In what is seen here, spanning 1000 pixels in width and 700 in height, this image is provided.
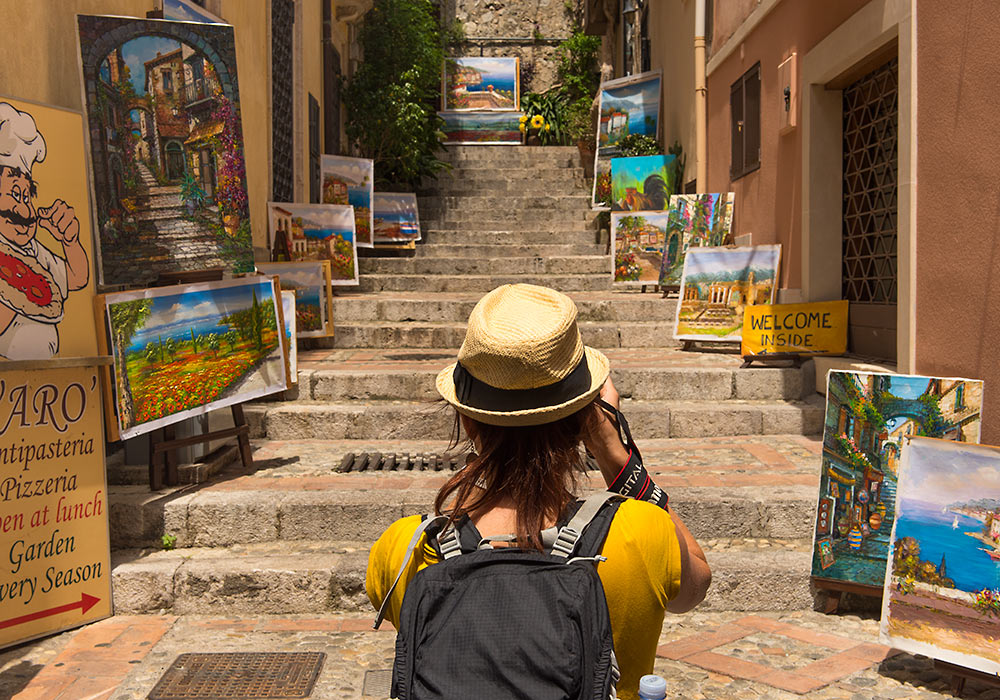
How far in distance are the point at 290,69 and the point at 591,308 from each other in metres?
4.23

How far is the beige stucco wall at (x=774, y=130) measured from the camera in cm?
683

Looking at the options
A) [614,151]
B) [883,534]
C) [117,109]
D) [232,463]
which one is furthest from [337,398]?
[614,151]

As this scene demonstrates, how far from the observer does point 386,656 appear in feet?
11.8

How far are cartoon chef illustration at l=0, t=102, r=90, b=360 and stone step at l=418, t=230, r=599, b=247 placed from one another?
25.7ft

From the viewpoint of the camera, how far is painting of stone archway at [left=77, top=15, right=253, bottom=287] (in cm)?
445

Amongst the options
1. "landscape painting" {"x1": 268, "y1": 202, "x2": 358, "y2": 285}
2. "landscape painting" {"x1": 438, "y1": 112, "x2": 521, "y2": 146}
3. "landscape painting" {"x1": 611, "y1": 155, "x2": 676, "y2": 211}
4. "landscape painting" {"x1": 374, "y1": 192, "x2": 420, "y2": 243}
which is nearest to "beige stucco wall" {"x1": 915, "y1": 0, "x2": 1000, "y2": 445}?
"landscape painting" {"x1": 268, "y1": 202, "x2": 358, "y2": 285}

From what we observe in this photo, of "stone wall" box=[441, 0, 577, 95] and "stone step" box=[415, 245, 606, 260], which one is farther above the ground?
"stone wall" box=[441, 0, 577, 95]

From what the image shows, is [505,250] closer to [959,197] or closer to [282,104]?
[282,104]

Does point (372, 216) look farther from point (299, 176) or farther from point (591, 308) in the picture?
point (591, 308)

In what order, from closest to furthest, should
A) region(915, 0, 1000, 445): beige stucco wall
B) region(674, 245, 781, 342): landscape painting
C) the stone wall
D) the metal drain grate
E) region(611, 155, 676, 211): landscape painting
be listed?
region(915, 0, 1000, 445): beige stucco wall → the metal drain grate → region(674, 245, 781, 342): landscape painting → region(611, 155, 676, 211): landscape painting → the stone wall

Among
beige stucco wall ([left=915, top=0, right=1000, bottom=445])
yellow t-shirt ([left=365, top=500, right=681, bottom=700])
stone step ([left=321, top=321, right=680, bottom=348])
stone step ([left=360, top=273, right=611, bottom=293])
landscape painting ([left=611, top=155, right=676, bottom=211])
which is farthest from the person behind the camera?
landscape painting ([left=611, top=155, right=676, bottom=211])

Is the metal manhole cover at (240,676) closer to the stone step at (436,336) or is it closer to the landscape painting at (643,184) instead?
the stone step at (436,336)

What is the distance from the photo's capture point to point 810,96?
6727 mm

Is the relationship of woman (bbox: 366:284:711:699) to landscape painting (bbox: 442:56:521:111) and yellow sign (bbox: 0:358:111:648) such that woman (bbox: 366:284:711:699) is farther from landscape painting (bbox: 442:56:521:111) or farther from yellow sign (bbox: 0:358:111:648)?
landscape painting (bbox: 442:56:521:111)
